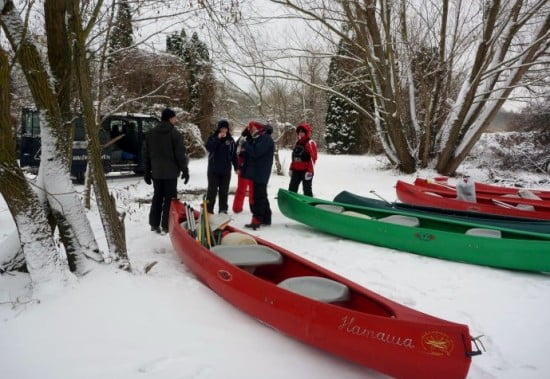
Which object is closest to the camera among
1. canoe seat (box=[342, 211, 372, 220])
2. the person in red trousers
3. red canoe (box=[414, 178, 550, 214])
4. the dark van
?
canoe seat (box=[342, 211, 372, 220])

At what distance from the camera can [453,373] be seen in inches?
84.9

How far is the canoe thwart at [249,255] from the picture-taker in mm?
3443

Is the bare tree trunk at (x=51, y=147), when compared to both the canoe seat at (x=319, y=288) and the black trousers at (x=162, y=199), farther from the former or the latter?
the black trousers at (x=162, y=199)

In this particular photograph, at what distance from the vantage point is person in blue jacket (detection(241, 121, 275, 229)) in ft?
18.2

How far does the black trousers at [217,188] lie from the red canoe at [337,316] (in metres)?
2.40

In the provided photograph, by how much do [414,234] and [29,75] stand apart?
430 cm

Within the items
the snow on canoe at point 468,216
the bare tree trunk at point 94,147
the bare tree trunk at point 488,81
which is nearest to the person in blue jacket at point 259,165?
the snow on canoe at point 468,216

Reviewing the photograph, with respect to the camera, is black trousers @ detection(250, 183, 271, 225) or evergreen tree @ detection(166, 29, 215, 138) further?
evergreen tree @ detection(166, 29, 215, 138)

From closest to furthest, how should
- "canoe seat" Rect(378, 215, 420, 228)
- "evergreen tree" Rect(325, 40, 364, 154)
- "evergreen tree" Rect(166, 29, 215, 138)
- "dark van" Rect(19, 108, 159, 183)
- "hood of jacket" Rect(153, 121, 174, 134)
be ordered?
"hood of jacket" Rect(153, 121, 174, 134) → "canoe seat" Rect(378, 215, 420, 228) → "dark van" Rect(19, 108, 159, 183) → "evergreen tree" Rect(166, 29, 215, 138) → "evergreen tree" Rect(325, 40, 364, 154)

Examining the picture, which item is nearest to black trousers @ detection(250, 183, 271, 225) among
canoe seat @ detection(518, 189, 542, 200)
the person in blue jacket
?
the person in blue jacket

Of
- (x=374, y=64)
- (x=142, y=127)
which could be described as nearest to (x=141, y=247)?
(x=142, y=127)

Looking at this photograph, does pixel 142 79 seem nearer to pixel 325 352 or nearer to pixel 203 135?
pixel 203 135

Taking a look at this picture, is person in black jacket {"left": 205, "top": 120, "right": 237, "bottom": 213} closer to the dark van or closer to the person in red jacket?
the person in red jacket

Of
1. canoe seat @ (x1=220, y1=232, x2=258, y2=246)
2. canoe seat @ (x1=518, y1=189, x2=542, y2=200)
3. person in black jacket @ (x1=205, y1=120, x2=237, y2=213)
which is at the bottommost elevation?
canoe seat @ (x1=220, y1=232, x2=258, y2=246)
